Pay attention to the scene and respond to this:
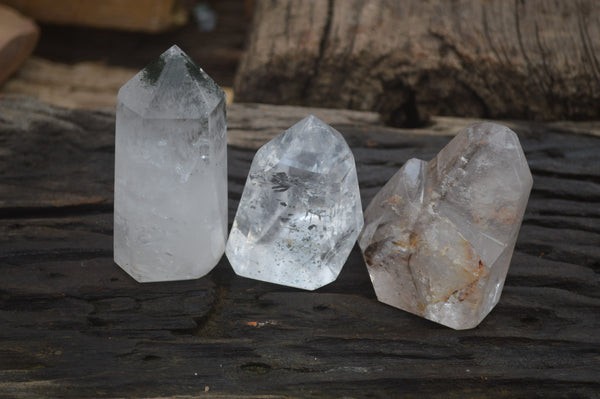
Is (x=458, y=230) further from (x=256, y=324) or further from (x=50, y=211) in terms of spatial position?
(x=50, y=211)

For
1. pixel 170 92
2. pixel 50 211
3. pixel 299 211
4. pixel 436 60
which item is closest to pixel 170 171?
pixel 170 92

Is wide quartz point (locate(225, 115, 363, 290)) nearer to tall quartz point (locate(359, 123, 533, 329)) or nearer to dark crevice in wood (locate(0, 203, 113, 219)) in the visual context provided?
tall quartz point (locate(359, 123, 533, 329))

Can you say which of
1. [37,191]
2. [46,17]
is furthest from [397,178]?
[46,17]

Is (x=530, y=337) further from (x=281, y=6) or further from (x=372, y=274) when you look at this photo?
(x=281, y=6)

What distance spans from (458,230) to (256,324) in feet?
1.80

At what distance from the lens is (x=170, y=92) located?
1.62 meters

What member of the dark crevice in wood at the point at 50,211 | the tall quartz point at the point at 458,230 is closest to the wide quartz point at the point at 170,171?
the dark crevice in wood at the point at 50,211

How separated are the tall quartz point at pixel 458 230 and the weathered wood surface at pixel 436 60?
3.27 feet

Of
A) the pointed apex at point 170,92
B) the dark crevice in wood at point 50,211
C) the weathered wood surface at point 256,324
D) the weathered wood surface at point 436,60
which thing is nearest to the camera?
the weathered wood surface at point 256,324

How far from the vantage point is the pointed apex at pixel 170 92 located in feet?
5.28

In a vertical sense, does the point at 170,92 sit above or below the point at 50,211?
above

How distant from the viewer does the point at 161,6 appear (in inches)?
157

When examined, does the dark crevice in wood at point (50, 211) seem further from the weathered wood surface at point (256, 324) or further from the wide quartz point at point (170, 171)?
the wide quartz point at point (170, 171)

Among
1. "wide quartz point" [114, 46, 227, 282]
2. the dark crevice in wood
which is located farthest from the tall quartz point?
the dark crevice in wood
